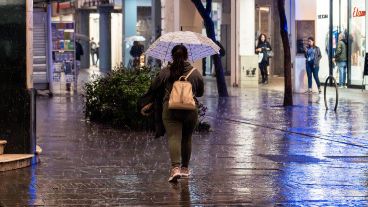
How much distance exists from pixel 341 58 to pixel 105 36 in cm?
2643

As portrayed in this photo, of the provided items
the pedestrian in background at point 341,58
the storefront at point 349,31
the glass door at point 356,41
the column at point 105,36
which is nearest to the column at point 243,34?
the storefront at point 349,31

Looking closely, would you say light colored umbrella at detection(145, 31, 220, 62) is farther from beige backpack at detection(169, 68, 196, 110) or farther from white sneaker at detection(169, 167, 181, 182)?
white sneaker at detection(169, 167, 181, 182)

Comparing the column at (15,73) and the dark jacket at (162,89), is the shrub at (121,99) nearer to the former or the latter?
the column at (15,73)

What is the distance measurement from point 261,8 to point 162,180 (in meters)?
31.2

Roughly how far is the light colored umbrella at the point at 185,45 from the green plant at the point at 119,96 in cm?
442

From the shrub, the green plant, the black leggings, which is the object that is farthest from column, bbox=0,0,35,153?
the black leggings

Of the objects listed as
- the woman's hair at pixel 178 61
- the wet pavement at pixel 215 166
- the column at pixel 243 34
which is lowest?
the wet pavement at pixel 215 166

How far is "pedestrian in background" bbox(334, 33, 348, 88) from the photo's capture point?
30.0 metres

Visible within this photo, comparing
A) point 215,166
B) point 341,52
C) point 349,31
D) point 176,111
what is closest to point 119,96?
point 215,166

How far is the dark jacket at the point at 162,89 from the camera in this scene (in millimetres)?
10047

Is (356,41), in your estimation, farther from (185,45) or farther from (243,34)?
(185,45)

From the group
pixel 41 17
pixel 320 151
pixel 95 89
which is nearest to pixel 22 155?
pixel 320 151

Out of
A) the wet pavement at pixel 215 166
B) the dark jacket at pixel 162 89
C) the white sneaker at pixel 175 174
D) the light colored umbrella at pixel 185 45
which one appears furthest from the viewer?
the light colored umbrella at pixel 185 45

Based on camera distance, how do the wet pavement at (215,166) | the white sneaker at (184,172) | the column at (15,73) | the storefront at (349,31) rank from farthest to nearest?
the storefront at (349,31), the column at (15,73), the white sneaker at (184,172), the wet pavement at (215,166)
